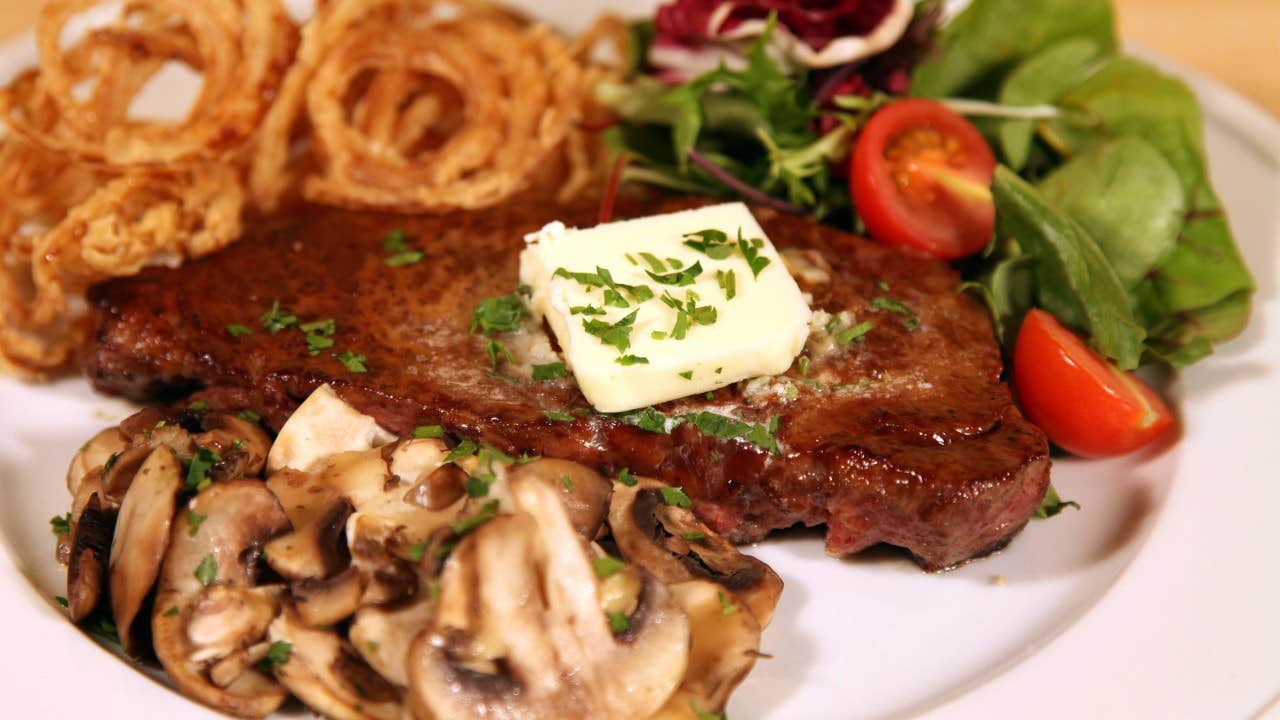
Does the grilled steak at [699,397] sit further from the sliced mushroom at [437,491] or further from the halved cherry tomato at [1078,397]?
the sliced mushroom at [437,491]

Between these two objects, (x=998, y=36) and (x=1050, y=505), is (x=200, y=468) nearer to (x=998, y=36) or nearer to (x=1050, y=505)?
(x=1050, y=505)

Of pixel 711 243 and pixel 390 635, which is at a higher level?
pixel 711 243

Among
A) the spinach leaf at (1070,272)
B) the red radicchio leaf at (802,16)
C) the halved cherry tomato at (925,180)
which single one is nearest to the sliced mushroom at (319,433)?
the halved cherry tomato at (925,180)

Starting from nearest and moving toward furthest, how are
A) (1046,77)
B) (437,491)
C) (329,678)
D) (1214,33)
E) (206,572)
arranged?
(329,678), (206,572), (437,491), (1046,77), (1214,33)

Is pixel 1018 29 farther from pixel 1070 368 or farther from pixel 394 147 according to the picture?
pixel 394 147

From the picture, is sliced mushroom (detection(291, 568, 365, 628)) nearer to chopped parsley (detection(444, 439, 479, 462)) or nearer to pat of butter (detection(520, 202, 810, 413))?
chopped parsley (detection(444, 439, 479, 462))

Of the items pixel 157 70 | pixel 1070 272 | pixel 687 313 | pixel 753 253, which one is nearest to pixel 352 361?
pixel 687 313
